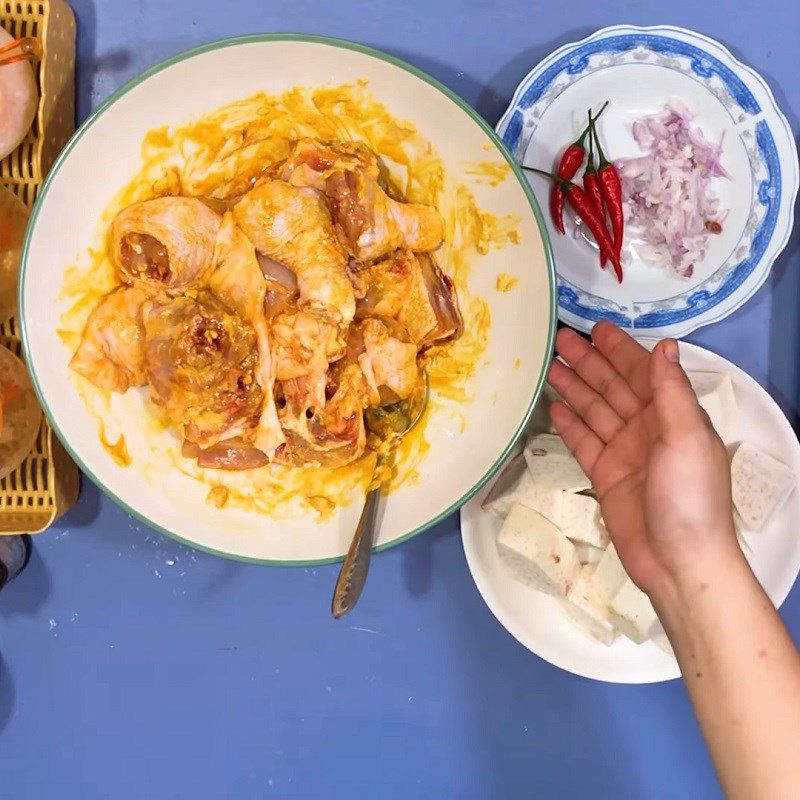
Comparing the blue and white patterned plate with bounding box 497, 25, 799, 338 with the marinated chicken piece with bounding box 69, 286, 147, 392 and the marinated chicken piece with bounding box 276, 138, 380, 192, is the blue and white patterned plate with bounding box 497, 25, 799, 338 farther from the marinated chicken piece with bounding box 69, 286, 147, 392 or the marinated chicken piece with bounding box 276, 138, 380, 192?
the marinated chicken piece with bounding box 69, 286, 147, 392

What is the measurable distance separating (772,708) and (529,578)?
1.47 ft

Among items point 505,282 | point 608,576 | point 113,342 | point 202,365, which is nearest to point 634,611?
point 608,576

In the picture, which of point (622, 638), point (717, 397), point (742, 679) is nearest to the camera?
point (742, 679)

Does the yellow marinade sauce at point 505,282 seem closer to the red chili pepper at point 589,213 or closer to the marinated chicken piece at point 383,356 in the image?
the marinated chicken piece at point 383,356

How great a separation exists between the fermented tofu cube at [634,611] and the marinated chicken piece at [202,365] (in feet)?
2.27

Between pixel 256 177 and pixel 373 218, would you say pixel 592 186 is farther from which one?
pixel 256 177

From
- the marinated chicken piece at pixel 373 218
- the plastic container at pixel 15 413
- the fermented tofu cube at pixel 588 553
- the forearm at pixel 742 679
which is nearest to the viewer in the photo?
the forearm at pixel 742 679

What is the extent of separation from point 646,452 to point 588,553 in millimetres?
279

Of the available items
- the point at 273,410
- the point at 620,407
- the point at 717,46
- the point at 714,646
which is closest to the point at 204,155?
the point at 273,410

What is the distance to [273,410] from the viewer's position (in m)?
1.25

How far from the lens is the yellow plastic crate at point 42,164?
134 centimetres

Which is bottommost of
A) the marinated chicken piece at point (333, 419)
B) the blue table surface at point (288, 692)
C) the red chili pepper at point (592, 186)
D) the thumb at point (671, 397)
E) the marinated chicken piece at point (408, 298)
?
the blue table surface at point (288, 692)

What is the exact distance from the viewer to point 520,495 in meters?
1.41

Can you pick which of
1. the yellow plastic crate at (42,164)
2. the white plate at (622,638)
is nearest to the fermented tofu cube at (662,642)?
the white plate at (622,638)
